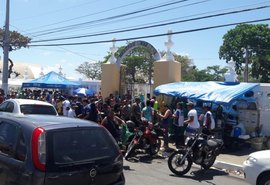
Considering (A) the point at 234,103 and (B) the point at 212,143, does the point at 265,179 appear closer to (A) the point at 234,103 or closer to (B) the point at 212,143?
(B) the point at 212,143

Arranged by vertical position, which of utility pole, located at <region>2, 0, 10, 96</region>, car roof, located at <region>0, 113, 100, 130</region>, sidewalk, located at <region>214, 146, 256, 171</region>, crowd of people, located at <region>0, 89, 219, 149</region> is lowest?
sidewalk, located at <region>214, 146, 256, 171</region>

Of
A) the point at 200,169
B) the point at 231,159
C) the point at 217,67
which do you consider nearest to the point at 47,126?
the point at 200,169

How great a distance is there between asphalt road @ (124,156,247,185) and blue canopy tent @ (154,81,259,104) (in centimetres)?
347

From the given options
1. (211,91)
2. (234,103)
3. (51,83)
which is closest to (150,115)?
(211,91)

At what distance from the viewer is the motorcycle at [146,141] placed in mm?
11236

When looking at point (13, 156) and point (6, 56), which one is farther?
point (6, 56)

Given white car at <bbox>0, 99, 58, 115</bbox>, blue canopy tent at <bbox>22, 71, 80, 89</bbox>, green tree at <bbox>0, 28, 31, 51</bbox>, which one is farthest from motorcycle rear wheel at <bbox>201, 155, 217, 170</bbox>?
green tree at <bbox>0, 28, 31, 51</bbox>

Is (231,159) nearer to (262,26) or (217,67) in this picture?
(262,26)

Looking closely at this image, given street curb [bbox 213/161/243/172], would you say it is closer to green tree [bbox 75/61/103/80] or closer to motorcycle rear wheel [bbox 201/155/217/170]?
motorcycle rear wheel [bbox 201/155/217/170]

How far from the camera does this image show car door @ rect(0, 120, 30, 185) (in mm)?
4746

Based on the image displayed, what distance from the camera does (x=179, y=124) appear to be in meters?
13.7

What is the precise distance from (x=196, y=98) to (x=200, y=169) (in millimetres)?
4251

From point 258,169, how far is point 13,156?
4.50m

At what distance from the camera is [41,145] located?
186 inches
